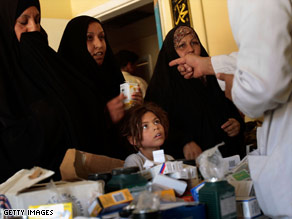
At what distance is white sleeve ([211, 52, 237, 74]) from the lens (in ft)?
4.13

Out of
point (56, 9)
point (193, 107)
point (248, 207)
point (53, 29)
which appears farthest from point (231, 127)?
point (56, 9)

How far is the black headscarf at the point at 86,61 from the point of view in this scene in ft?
6.22

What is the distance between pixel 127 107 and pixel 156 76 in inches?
25.9

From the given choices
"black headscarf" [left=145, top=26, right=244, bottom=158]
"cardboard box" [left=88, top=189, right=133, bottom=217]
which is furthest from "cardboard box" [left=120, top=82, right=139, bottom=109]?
"cardboard box" [left=88, top=189, right=133, bottom=217]

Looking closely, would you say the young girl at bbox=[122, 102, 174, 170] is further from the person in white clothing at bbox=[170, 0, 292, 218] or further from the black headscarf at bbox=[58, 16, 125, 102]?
the person in white clothing at bbox=[170, 0, 292, 218]

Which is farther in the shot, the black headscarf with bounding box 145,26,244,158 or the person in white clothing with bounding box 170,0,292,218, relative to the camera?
the black headscarf with bounding box 145,26,244,158

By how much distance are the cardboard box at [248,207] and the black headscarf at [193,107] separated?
0.89m

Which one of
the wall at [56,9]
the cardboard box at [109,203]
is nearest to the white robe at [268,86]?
the cardboard box at [109,203]

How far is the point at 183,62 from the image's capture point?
4.99ft

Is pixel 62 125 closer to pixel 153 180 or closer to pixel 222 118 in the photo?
pixel 153 180

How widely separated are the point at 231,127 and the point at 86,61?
86 centimetres

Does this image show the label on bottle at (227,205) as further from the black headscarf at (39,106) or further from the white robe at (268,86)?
the black headscarf at (39,106)

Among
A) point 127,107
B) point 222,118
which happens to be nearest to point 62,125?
point 127,107

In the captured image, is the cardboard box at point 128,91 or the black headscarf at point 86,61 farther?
the black headscarf at point 86,61
